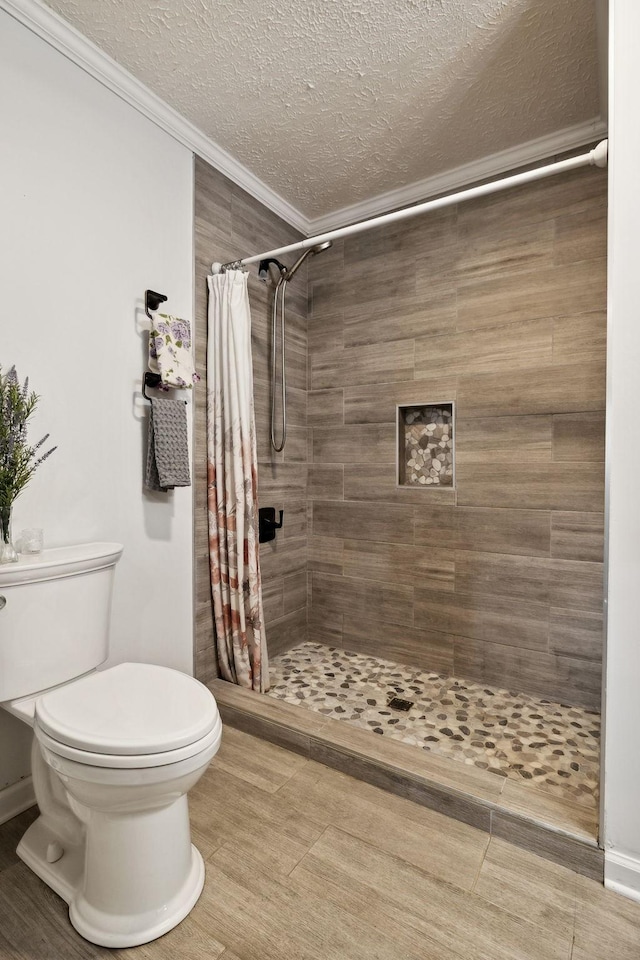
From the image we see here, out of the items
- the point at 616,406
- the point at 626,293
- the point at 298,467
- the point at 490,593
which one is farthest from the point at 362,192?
the point at 490,593

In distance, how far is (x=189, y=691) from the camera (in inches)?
52.6

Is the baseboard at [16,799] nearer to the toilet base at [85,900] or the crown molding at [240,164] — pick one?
the toilet base at [85,900]

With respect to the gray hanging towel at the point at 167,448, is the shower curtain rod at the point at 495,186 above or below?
above

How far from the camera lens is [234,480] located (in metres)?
2.13

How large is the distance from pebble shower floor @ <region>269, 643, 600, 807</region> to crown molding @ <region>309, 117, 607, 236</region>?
93.7 inches

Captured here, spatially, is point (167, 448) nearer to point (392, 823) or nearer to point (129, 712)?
point (129, 712)

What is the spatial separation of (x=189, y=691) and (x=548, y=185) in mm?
2410

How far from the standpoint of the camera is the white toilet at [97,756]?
1112mm

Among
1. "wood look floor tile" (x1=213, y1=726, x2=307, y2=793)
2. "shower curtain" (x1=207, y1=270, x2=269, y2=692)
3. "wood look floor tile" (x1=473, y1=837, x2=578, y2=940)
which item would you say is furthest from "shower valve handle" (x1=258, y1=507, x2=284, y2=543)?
"wood look floor tile" (x1=473, y1=837, x2=578, y2=940)

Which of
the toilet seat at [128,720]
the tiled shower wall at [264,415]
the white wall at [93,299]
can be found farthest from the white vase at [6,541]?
the tiled shower wall at [264,415]

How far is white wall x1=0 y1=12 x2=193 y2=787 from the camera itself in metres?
1.54

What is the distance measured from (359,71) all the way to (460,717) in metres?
2.48

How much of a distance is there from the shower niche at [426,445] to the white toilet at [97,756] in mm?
1542

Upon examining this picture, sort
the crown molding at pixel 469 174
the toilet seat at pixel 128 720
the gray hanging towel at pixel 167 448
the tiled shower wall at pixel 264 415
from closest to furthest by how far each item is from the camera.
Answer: the toilet seat at pixel 128 720
the gray hanging towel at pixel 167 448
the crown molding at pixel 469 174
the tiled shower wall at pixel 264 415
